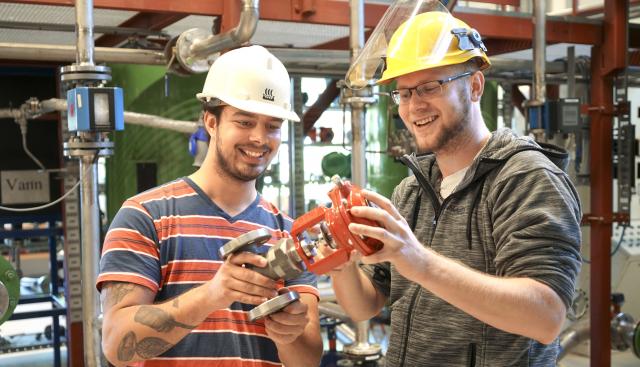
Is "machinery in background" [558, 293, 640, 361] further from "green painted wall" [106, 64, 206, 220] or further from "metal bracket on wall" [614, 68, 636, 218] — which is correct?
"green painted wall" [106, 64, 206, 220]

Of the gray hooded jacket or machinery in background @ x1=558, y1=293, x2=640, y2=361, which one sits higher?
the gray hooded jacket

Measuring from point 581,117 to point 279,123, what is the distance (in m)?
3.47

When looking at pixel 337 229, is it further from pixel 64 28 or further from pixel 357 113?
pixel 64 28

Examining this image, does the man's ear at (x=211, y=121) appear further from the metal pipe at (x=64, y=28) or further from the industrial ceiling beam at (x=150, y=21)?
the metal pipe at (x=64, y=28)

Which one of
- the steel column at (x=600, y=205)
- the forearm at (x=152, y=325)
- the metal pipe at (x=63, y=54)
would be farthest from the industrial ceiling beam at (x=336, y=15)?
the forearm at (x=152, y=325)

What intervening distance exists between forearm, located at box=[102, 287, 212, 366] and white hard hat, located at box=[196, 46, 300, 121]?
0.47 metres

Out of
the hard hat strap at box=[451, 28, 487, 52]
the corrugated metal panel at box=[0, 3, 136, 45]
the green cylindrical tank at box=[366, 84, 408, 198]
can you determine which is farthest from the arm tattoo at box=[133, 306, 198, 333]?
the green cylindrical tank at box=[366, 84, 408, 198]

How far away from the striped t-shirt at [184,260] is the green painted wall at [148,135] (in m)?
2.95

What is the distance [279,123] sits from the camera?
1.75 m

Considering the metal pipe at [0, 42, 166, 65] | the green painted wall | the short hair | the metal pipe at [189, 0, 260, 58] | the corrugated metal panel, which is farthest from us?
the green painted wall

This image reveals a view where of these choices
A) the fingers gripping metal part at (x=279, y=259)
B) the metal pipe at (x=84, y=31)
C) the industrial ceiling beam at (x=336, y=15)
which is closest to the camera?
the fingers gripping metal part at (x=279, y=259)

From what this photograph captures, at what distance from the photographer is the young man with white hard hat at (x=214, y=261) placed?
1.48 m

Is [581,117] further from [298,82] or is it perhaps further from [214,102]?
[214,102]

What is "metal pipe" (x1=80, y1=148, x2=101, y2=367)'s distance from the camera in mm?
2674
